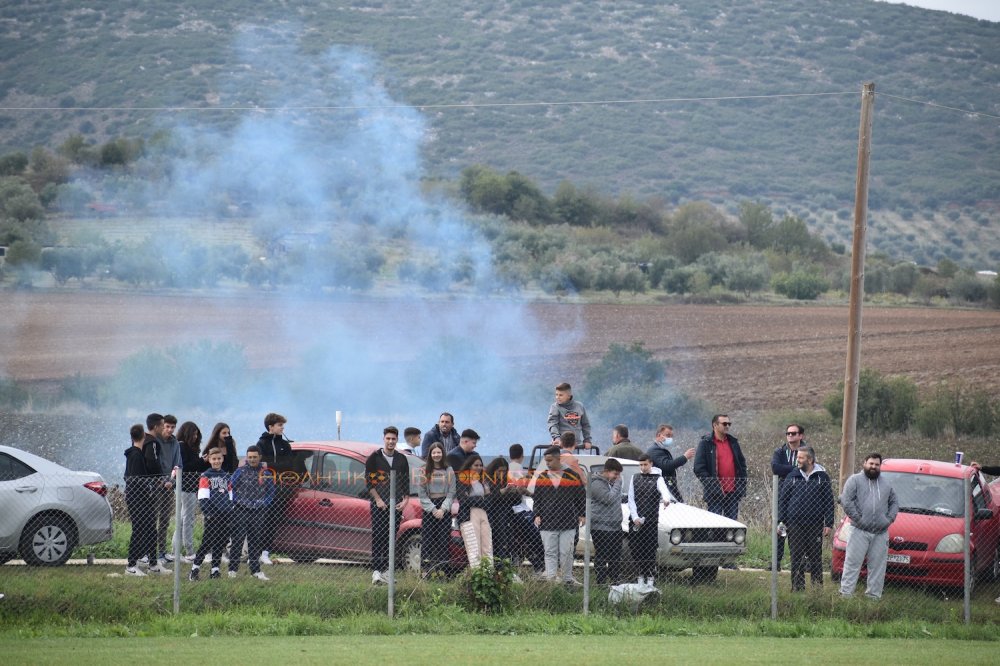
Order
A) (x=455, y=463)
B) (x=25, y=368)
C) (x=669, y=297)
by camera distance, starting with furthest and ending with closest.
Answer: (x=669, y=297), (x=25, y=368), (x=455, y=463)

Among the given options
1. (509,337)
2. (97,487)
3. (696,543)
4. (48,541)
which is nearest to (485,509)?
(696,543)

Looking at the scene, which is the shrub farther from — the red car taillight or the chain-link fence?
the red car taillight

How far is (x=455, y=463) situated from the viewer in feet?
48.0

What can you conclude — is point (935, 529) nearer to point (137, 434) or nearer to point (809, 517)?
point (809, 517)

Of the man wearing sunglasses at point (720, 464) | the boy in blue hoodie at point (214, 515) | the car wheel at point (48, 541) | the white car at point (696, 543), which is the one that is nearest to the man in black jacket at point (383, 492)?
the boy in blue hoodie at point (214, 515)

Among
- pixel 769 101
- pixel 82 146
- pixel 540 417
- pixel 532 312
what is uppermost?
pixel 769 101

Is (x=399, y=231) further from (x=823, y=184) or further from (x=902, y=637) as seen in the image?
(x=823, y=184)

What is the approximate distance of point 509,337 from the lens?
44969 millimetres

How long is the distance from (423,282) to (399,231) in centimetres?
355

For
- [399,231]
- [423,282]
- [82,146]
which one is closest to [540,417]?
[423,282]

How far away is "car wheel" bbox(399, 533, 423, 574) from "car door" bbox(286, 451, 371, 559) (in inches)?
18.6

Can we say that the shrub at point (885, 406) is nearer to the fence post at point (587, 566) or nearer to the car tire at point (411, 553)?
the car tire at point (411, 553)

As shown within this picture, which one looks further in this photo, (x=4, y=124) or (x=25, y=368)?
(x=4, y=124)

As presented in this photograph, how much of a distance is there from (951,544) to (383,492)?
6.62 metres
